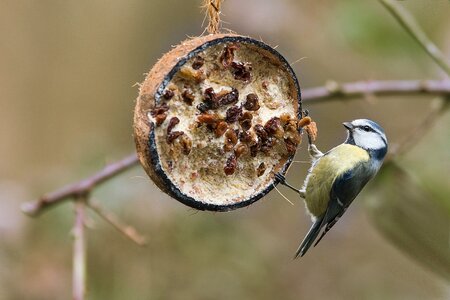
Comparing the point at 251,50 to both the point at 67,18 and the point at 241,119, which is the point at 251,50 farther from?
the point at 67,18

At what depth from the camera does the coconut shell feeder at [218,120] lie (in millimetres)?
958

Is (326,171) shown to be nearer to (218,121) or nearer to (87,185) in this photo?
(218,121)

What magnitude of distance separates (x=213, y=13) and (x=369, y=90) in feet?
2.21

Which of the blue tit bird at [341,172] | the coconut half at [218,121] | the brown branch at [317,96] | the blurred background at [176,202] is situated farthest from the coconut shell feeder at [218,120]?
the brown branch at [317,96]

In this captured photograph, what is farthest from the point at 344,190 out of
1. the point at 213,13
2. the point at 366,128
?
the point at 213,13

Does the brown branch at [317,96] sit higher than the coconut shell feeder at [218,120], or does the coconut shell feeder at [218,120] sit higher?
the coconut shell feeder at [218,120]

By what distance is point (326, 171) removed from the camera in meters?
1.21

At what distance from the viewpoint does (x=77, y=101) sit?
3596mm

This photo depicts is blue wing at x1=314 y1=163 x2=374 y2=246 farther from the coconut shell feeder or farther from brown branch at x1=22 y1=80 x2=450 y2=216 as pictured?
brown branch at x1=22 y1=80 x2=450 y2=216

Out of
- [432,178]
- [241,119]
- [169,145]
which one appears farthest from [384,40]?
[169,145]

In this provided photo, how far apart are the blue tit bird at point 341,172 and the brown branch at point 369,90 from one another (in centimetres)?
32

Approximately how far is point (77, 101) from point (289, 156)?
2639 mm

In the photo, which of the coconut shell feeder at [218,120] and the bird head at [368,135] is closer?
the coconut shell feeder at [218,120]

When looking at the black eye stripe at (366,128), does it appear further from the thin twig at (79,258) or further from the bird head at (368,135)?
the thin twig at (79,258)
